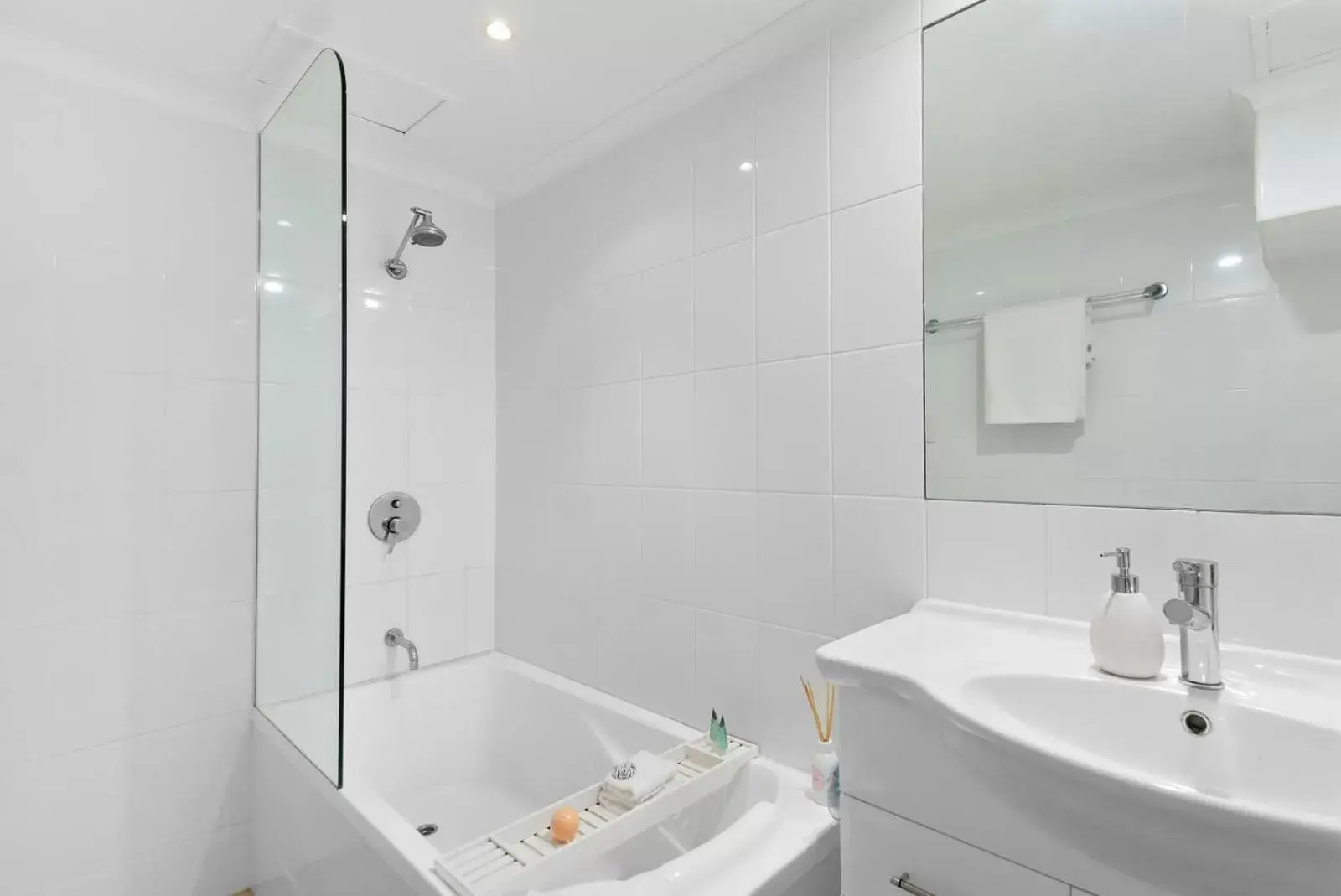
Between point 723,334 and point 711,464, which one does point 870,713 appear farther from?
point 723,334

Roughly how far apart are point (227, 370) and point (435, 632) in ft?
3.51

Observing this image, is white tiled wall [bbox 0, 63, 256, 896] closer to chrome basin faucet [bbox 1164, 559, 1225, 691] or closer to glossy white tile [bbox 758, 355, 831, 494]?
glossy white tile [bbox 758, 355, 831, 494]

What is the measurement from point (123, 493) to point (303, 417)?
2.03 feet

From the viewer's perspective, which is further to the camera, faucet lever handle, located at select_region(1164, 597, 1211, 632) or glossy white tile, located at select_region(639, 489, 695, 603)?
glossy white tile, located at select_region(639, 489, 695, 603)

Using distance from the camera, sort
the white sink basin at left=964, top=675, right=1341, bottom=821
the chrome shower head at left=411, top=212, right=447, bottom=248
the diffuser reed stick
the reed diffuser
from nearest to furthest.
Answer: the white sink basin at left=964, top=675, right=1341, bottom=821 < the reed diffuser < the diffuser reed stick < the chrome shower head at left=411, top=212, right=447, bottom=248

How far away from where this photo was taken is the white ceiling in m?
1.47

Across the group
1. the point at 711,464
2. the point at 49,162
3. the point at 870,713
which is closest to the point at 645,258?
the point at 711,464

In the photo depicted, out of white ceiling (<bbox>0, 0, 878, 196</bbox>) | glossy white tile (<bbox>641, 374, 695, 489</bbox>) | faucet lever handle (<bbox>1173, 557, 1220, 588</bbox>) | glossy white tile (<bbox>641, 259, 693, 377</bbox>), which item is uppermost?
white ceiling (<bbox>0, 0, 878, 196</bbox>)

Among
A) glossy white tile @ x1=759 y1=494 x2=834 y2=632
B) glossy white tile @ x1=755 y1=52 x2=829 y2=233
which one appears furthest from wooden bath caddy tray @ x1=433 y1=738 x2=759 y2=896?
glossy white tile @ x1=755 y1=52 x2=829 y2=233

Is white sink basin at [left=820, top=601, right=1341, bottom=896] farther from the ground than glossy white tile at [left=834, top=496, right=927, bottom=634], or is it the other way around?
glossy white tile at [left=834, top=496, right=927, bottom=634]

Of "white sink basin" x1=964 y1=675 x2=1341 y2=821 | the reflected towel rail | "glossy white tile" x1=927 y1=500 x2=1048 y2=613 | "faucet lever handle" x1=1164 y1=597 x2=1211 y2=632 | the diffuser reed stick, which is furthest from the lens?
the diffuser reed stick

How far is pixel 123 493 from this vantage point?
1.71 meters

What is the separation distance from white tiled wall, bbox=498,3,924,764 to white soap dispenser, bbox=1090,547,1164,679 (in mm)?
384

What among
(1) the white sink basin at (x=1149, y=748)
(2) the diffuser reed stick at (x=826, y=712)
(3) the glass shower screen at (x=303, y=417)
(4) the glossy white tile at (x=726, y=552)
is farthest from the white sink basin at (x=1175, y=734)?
(3) the glass shower screen at (x=303, y=417)
